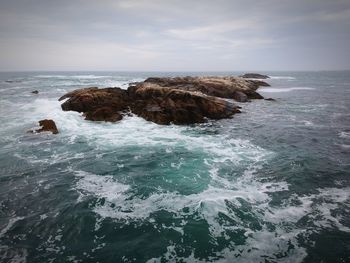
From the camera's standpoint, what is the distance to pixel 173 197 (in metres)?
11.7

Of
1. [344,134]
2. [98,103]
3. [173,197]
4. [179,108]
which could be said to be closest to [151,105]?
[179,108]

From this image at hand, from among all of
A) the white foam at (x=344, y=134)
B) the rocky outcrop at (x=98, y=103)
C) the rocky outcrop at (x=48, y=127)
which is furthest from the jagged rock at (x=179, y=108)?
the white foam at (x=344, y=134)

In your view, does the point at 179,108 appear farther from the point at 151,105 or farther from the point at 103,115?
the point at 103,115

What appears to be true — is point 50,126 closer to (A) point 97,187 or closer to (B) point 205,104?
(A) point 97,187

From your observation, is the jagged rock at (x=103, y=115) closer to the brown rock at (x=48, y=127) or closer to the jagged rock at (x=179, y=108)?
the jagged rock at (x=179, y=108)

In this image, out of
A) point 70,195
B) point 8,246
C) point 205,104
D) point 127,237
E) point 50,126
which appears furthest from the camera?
point 205,104

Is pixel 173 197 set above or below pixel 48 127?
below

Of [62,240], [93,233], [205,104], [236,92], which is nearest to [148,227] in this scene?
[93,233]

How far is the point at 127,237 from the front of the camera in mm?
9070

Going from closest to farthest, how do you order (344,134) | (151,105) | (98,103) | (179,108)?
(344,134) → (179,108) → (151,105) → (98,103)

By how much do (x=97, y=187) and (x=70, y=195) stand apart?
4.27 ft

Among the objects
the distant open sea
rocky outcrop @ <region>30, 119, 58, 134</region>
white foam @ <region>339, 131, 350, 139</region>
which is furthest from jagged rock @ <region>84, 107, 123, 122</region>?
white foam @ <region>339, 131, 350, 139</region>

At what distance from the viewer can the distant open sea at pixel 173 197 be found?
8.54 m

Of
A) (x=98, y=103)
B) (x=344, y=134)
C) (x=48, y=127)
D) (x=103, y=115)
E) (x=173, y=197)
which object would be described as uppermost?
(x=98, y=103)
